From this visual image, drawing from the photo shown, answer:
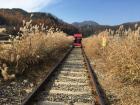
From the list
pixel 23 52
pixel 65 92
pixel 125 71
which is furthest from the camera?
pixel 23 52

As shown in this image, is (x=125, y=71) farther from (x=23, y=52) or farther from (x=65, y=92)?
(x=23, y=52)

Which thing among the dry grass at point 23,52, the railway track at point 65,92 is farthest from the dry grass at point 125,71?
the dry grass at point 23,52

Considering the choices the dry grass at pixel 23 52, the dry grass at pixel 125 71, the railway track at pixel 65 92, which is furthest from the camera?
the dry grass at pixel 23 52

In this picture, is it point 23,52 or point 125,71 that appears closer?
point 125,71

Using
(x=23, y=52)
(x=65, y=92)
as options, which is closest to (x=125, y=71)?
(x=65, y=92)

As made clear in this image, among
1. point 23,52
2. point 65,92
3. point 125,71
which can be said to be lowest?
point 65,92

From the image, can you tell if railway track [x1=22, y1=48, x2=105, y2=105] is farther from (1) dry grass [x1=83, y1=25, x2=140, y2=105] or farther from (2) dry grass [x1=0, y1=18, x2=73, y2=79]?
(2) dry grass [x1=0, y1=18, x2=73, y2=79]

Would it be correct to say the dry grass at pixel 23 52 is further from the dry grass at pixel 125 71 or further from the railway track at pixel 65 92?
the dry grass at pixel 125 71

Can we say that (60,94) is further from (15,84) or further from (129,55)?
(129,55)

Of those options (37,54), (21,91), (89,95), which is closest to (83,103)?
(89,95)

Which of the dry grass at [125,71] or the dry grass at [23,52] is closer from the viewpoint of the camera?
the dry grass at [125,71]

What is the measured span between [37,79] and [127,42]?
113 inches

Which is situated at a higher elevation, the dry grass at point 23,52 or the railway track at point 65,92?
the dry grass at point 23,52

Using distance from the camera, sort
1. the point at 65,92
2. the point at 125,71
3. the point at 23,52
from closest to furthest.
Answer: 1. the point at 65,92
2. the point at 125,71
3. the point at 23,52
